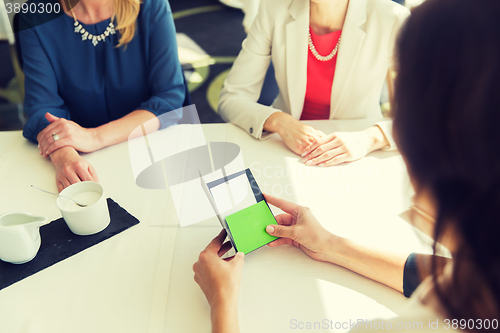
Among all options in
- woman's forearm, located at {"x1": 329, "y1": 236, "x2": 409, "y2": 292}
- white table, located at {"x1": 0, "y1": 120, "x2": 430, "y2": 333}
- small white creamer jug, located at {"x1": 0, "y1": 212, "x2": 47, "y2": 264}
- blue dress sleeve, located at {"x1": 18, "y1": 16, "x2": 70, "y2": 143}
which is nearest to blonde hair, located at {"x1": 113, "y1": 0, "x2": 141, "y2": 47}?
blue dress sleeve, located at {"x1": 18, "y1": 16, "x2": 70, "y2": 143}

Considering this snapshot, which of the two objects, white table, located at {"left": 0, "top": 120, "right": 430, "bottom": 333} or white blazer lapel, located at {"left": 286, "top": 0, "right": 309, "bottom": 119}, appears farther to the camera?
white blazer lapel, located at {"left": 286, "top": 0, "right": 309, "bottom": 119}

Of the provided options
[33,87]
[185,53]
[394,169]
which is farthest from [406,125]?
[185,53]

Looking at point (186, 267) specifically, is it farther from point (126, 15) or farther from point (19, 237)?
point (126, 15)

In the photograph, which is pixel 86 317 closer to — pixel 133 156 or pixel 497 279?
pixel 133 156

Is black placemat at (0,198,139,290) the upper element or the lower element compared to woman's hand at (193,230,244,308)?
lower

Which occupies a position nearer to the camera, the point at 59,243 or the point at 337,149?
the point at 59,243

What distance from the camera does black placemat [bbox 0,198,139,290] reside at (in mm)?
Answer: 706

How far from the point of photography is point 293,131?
1.06 meters

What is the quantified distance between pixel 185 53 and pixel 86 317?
2859 millimetres

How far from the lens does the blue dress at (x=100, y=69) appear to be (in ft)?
3.81

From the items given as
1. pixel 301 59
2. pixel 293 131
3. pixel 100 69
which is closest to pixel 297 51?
Answer: pixel 301 59

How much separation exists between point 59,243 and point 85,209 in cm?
10

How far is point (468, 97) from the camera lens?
16.3 inches

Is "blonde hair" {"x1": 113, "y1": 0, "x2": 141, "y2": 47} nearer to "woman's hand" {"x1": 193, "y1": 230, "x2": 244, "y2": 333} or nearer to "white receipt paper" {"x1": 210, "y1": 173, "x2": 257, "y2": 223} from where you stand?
"white receipt paper" {"x1": 210, "y1": 173, "x2": 257, "y2": 223}
